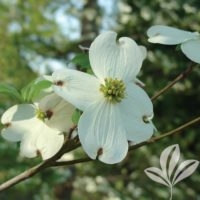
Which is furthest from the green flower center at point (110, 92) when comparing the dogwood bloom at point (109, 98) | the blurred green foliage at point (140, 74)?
the blurred green foliage at point (140, 74)

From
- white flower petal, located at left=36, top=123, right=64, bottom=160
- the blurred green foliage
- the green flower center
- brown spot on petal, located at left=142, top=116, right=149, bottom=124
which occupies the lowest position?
the blurred green foliage

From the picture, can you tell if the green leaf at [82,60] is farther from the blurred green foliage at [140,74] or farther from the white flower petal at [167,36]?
the blurred green foliage at [140,74]

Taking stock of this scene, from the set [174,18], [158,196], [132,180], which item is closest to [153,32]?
[158,196]

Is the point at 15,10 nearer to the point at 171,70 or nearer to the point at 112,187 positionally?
the point at 171,70

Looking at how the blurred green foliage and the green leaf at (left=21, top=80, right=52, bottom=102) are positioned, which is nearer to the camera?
the green leaf at (left=21, top=80, right=52, bottom=102)

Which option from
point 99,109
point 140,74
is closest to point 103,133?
point 99,109

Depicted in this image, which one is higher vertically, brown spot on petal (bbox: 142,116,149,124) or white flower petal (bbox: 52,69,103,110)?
white flower petal (bbox: 52,69,103,110)

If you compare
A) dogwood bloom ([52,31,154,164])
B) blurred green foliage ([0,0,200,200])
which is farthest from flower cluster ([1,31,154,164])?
blurred green foliage ([0,0,200,200])

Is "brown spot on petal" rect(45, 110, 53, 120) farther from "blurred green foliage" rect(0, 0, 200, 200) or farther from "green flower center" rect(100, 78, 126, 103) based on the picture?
"blurred green foliage" rect(0, 0, 200, 200)
